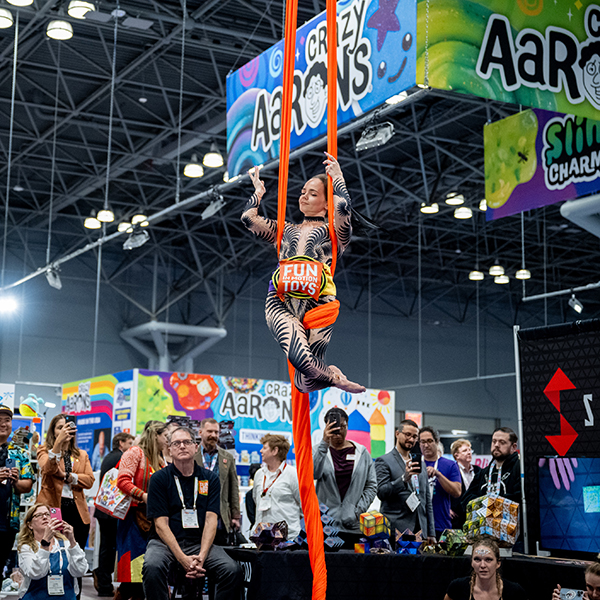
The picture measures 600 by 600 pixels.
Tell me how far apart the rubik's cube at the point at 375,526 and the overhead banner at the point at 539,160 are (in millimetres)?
3107

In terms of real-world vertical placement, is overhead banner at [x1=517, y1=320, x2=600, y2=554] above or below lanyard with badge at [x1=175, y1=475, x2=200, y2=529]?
above

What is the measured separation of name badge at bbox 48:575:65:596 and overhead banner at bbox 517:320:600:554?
9.42 ft

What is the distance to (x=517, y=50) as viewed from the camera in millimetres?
4992

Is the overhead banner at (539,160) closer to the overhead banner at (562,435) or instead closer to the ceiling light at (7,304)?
the overhead banner at (562,435)

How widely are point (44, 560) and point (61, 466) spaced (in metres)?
1.07

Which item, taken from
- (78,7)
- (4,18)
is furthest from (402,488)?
(4,18)

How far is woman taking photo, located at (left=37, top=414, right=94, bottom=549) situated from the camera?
5922 millimetres

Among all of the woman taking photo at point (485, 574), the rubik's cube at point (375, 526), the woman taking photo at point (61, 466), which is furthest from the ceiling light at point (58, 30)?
the woman taking photo at point (485, 574)

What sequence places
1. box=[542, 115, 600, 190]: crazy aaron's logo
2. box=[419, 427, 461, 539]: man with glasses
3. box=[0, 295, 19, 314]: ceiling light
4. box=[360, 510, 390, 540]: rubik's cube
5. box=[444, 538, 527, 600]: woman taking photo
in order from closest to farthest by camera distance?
box=[444, 538, 527, 600]: woman taking photo < box=[360, 510, 390, 540]: rubik's cube < box=[419, 427, 461, 539]: man with glasses < box=[542, 115, 600, 190]: crazy aaron's logo < box=[0, 295, 19, 314]: ceiling light

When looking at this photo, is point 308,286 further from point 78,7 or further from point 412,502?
point 78,7

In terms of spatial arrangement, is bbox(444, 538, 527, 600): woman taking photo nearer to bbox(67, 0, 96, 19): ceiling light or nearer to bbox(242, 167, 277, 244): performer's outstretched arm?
bbox(242, 167, 277, 244): performer's outstretched arm

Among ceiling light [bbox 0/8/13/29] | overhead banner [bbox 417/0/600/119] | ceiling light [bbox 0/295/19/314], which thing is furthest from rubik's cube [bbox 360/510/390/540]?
ceiling light [bbox 0/295/19/314]

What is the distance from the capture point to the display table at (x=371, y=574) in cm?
491

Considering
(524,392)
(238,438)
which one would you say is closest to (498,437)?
(524,392)
